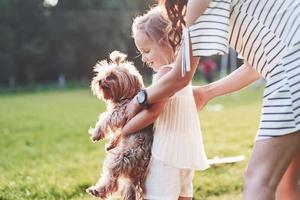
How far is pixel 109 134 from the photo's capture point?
2979mm

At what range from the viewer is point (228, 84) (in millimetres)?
3123

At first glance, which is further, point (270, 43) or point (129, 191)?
point (129, 191)

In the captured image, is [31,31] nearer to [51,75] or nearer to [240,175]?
[51,75]

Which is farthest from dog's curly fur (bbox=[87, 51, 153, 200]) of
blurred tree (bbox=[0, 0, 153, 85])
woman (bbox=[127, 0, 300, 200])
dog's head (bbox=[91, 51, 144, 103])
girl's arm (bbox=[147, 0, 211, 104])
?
blurred tree (bbox=[0, 0, 153, 85])

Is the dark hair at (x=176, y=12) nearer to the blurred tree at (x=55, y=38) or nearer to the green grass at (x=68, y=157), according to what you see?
the green grass at (x=68, y=157)

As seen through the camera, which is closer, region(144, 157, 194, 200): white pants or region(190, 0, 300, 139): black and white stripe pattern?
region(190, 0, 300, 139): black and white stripe pattern

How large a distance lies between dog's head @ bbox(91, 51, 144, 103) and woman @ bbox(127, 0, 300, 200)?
0.48 metres

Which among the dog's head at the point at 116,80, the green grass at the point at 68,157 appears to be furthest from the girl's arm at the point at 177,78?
the green grass at the point at 68,157

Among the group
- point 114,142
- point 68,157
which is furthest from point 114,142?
point 68,157

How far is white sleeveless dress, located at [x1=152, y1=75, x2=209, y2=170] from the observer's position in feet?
9.59

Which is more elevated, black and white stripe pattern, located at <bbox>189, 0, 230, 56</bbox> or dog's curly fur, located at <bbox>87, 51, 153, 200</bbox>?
black and white stripe pattern, located at <bbox>189, 0, 230, 56</bbox>

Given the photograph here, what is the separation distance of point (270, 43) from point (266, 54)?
0.05 metres

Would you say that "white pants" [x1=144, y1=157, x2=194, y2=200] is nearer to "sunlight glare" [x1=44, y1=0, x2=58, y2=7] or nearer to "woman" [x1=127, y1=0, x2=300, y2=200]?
"woman" [x1=127, y1=0, x2=300, y2=200]

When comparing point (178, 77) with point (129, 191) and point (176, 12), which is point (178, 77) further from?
point (129, 191)
